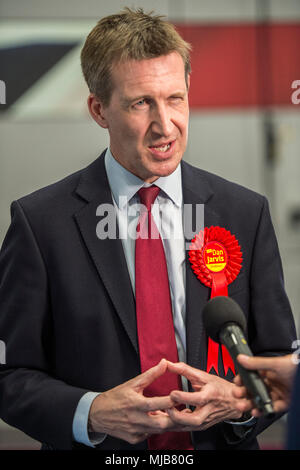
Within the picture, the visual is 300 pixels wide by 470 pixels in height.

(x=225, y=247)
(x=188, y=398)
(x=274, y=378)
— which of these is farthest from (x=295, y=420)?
(x=225, y=247)

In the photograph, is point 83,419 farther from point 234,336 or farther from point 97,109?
point 97,109

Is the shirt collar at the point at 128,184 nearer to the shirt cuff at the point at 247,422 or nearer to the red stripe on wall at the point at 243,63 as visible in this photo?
the shirt cuff at the point at 247,422

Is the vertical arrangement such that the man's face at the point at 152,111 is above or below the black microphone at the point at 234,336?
above

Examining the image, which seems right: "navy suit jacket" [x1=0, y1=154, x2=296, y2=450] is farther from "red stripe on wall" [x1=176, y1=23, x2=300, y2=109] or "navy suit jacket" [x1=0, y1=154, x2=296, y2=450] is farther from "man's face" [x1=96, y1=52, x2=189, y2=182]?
"red stripe on wall" [x1=176, y1=23, x2=300, y2=109]

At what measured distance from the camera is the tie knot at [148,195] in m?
1.59

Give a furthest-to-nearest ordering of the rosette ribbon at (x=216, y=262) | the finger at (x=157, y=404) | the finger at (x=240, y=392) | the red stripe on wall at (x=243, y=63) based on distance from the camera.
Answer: the red stripe on wall at (x=243, y=63)
the rosette ribbon at (x=216, y=262)
the finger at (x=157, y=404)
the finger at (x=240, y=392)

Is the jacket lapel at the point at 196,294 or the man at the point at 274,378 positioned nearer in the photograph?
the man at the point at 274,378

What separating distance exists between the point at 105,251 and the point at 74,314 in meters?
0.16

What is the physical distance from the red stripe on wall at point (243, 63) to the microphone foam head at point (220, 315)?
2.69m

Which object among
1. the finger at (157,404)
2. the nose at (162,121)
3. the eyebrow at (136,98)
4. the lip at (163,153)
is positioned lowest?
the finger at (157,404)

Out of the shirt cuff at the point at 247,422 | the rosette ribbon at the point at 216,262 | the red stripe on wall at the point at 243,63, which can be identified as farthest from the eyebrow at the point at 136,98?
the red stripe on wall at the point at 243,63

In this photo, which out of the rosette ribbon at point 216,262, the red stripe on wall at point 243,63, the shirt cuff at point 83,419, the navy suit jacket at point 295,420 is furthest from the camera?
the red stripe on wall at point 243,63

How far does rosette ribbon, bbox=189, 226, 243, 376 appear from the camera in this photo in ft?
5.07
